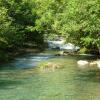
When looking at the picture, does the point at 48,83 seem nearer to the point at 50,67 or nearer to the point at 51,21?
the point at 50,67

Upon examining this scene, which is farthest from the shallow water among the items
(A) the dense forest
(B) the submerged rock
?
(A) the dense forest

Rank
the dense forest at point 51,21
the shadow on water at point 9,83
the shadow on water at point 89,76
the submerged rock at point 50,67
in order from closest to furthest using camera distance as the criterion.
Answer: the shadow on water at point 9,83 < the shadow on water at point 89,76 < the dense forest at point 51,21 < the submerged rock at point 50,67

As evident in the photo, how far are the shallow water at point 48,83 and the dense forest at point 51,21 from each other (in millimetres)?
3955

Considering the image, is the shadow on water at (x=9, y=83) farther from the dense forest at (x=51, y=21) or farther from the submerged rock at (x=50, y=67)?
the dense forest at (x=51, y=21)

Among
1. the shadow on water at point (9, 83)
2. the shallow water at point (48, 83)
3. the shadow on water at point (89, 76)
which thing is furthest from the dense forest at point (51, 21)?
the shadow on water at point (9, 83)

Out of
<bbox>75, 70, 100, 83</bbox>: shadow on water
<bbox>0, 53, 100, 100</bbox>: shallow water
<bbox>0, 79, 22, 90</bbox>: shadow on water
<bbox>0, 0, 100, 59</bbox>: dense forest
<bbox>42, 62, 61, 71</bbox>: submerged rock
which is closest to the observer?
<bbox>0, 53, 100, 100</bbox>: shallow water

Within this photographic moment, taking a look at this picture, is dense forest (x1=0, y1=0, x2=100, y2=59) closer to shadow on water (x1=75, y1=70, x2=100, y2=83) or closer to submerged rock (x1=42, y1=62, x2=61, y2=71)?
shadow on water (x1=75, y1=70, x2=100, y2=83)

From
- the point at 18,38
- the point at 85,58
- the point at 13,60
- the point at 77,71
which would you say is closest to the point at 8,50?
the point at 18,38

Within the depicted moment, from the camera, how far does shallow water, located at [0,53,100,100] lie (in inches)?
1057

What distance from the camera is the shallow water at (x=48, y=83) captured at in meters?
26.9

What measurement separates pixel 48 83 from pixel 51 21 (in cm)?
2129

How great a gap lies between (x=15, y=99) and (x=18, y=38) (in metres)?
28.1

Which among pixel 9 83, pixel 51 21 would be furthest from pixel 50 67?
pixel 51 21

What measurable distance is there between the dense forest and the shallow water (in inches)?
156
